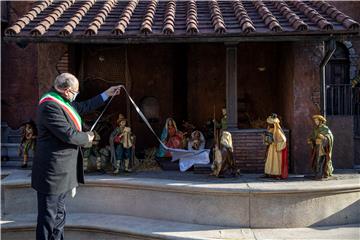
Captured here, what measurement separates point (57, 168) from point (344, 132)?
20.3ft

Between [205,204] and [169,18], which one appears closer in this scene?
[205,204]

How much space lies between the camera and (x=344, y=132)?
8.95 m

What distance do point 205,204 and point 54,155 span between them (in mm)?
2904

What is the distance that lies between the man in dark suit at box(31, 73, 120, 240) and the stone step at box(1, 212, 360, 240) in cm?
171

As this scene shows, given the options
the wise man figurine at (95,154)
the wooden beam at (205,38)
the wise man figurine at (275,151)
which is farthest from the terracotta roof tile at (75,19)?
the wise man figurine at (275,151)

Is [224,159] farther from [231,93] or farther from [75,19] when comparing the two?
[75,19]

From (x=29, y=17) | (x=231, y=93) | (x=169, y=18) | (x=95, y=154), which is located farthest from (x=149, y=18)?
(x=95, y=154)

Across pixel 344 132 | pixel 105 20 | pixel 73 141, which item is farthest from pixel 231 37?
pixel 73 141

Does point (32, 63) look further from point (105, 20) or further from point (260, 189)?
point (260, 189)

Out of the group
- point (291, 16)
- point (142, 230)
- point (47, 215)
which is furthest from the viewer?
point (291, 16)

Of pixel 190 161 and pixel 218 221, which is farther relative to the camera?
pixel 190 161

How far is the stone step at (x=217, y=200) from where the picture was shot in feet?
23.0

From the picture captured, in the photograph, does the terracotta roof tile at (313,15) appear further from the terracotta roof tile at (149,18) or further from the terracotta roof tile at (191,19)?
the terracotta roof tile at (149,18)

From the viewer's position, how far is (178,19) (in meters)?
8.66
